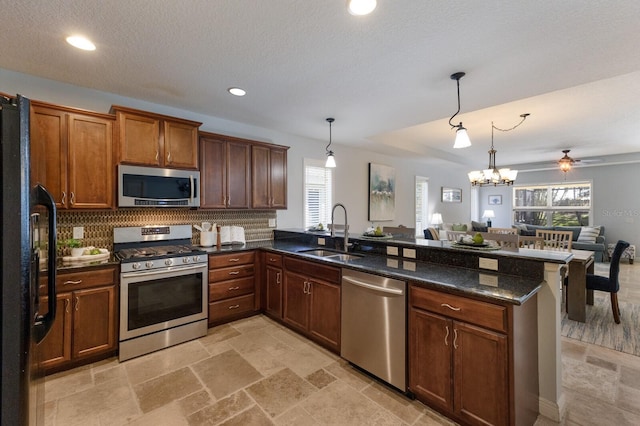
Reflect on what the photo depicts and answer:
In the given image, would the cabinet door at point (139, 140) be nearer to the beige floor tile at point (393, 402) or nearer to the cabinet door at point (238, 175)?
the cabinet door at point (238, 175)

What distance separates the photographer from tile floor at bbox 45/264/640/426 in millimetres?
1890

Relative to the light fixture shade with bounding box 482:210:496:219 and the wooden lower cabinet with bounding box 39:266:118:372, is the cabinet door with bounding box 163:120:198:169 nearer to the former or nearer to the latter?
the wooden lower cabinet with bounding box 39:266:118:372

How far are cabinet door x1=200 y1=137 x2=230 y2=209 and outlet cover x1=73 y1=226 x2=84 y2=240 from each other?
1149 mm

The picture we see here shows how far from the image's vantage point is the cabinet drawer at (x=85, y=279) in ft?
7.65

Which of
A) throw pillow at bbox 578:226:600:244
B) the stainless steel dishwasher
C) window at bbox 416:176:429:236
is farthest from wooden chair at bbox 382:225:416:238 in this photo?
throw pillow at bbox 578:226:600:244

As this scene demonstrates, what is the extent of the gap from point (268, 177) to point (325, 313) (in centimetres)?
210

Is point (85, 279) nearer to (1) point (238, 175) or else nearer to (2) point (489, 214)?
(1) point (238, 175)

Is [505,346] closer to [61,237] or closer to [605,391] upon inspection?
[605,391]

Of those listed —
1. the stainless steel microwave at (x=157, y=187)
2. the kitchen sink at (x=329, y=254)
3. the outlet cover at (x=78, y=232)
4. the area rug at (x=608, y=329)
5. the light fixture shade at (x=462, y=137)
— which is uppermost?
the light fixture shade at (x=462, y=137)

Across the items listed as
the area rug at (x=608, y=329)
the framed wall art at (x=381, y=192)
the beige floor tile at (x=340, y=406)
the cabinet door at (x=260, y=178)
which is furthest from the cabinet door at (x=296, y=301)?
the framed wall art at (x=381, y=192)

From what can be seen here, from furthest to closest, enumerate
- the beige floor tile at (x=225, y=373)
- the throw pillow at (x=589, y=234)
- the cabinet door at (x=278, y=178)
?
the throw pillow at (x=589, y=234) < the cabinet door at (x=278, y=178) < the beige floor tile at (x=225, y=373)

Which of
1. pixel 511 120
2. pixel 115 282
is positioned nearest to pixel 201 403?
pixel 115 282

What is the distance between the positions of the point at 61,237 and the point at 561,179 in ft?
36.3

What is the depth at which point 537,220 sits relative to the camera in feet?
28.7
